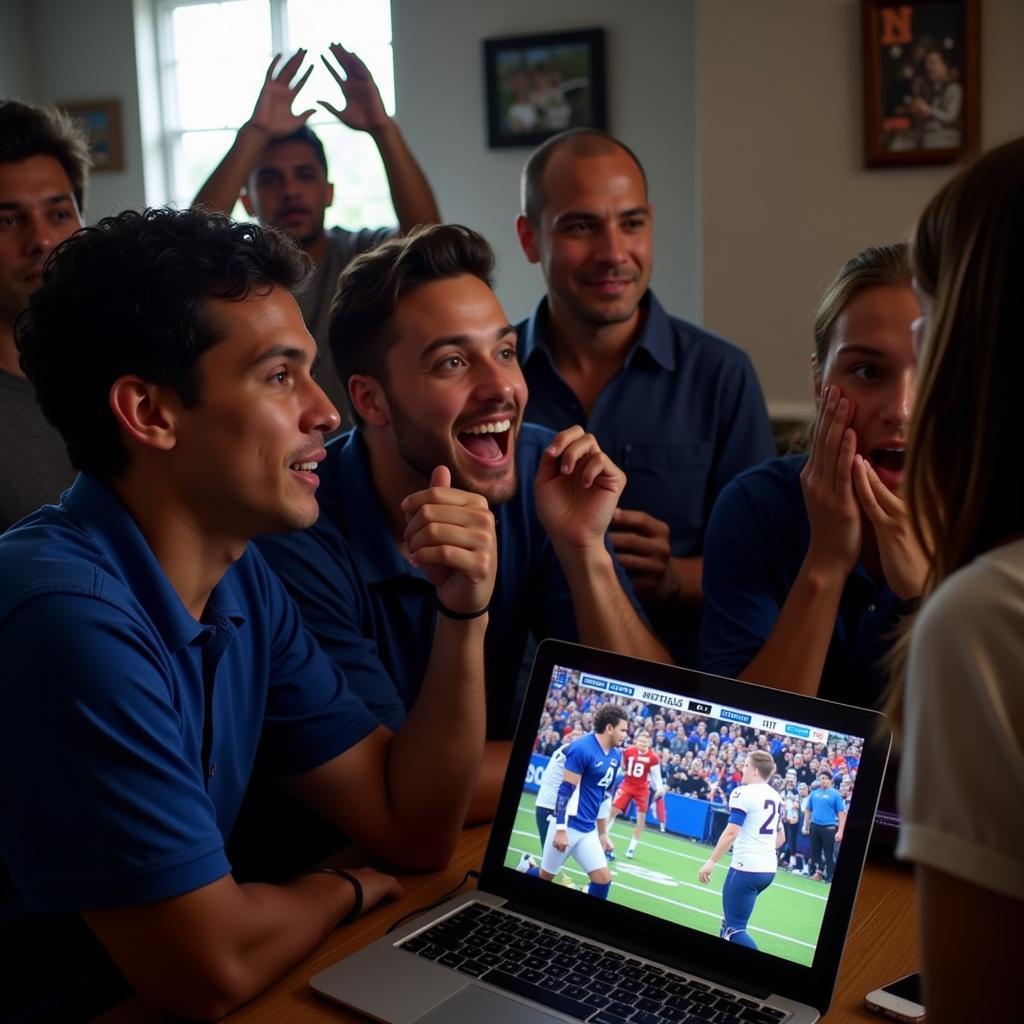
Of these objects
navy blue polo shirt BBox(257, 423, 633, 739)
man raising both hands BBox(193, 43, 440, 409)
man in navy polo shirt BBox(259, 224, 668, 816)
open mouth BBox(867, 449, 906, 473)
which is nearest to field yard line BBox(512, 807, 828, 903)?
navy blue polo shirt BBox(257, 423, 633, 739)

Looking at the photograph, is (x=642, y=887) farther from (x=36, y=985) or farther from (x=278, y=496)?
(x=36, y=985)

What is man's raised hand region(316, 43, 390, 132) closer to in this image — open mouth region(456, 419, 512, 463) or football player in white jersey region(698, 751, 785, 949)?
open mouth region(456, 419, 512, 463)

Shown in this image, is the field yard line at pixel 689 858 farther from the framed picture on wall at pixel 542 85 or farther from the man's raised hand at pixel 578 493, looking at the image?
the framed picture on wall at pixel 542 85

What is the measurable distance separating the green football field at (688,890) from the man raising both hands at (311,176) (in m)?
1.91

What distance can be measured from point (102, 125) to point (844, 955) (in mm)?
5726

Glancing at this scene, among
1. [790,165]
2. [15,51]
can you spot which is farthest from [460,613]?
[15,51]

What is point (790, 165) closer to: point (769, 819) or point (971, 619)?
point (769, 819)

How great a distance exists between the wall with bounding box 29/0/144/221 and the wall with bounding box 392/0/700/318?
1.51 m

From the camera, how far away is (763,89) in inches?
139

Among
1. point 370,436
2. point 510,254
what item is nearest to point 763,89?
point 510,254

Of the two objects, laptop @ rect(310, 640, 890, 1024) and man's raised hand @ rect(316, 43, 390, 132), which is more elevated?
man's raised hand @ rect(316, 43, 390, 132)

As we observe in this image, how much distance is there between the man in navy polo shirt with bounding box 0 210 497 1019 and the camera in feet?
3.45

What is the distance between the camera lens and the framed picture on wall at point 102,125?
18.9 feet

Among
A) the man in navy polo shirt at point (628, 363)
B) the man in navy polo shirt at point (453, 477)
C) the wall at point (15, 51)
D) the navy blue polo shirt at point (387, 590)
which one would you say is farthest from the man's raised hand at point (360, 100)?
the wall at point (15, 51)
